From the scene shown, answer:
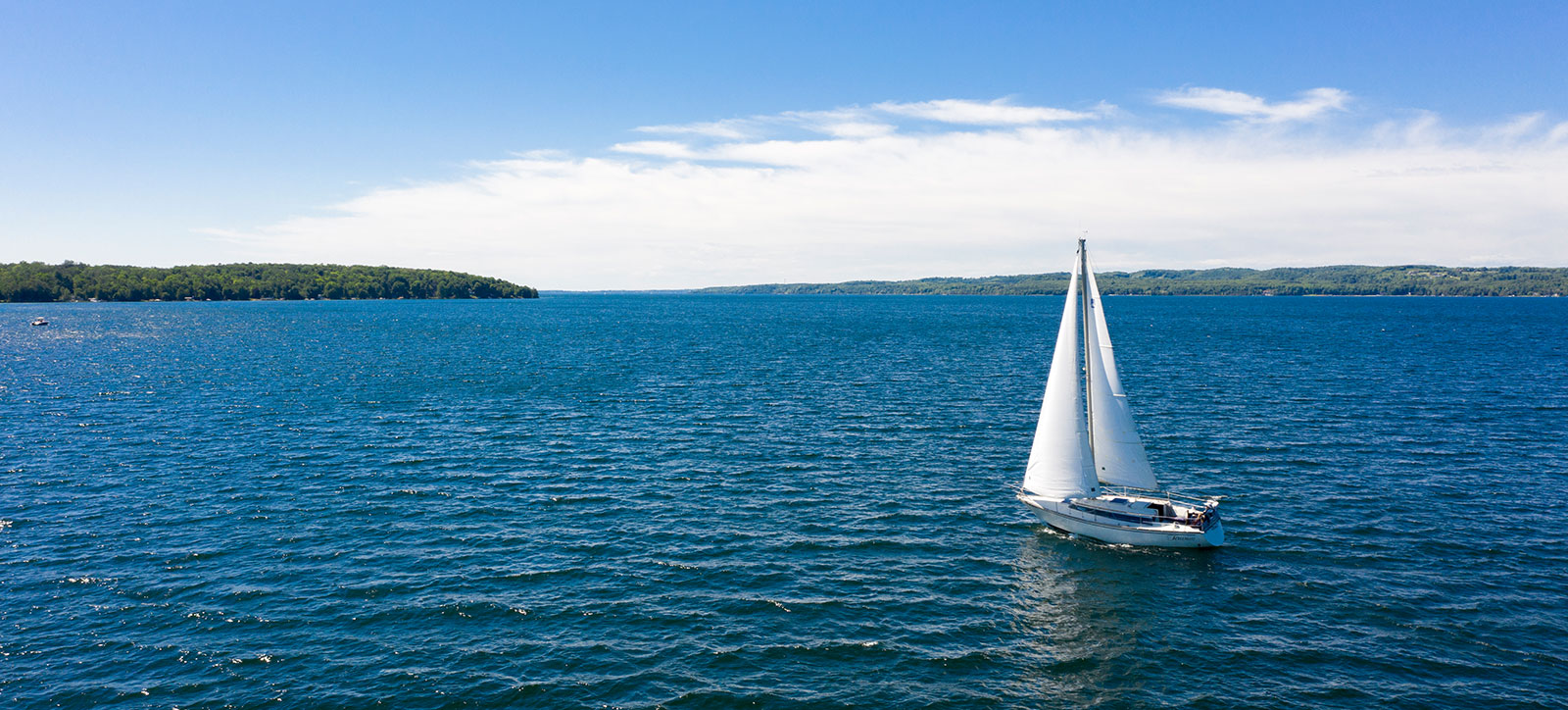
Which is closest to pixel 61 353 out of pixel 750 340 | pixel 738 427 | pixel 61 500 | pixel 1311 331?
pixel 61 500

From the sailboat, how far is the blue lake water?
1.36 meters

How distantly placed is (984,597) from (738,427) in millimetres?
35713

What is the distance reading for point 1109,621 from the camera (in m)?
32.6

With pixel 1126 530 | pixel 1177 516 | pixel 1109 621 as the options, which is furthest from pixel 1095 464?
pixel 1109 621

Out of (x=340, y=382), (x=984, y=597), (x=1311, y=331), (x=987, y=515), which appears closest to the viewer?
(x=984, y=597)

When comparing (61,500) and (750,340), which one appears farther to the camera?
(750,340)

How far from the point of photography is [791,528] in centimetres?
4241

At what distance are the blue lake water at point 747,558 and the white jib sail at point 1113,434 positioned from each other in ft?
14.3

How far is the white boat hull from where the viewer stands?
38.8m

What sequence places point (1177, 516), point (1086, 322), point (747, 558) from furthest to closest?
point (1177, 516) < point (1086, 322) < point (747, 558)

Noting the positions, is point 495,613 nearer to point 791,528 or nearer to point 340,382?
point 791,528

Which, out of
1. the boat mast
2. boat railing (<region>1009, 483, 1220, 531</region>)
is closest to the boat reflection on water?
boat railing (<region>1009, 483, 1220, 531</region>)

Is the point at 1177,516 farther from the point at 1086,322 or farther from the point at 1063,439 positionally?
the point at 1086,322

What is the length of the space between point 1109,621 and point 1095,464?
11678mm
